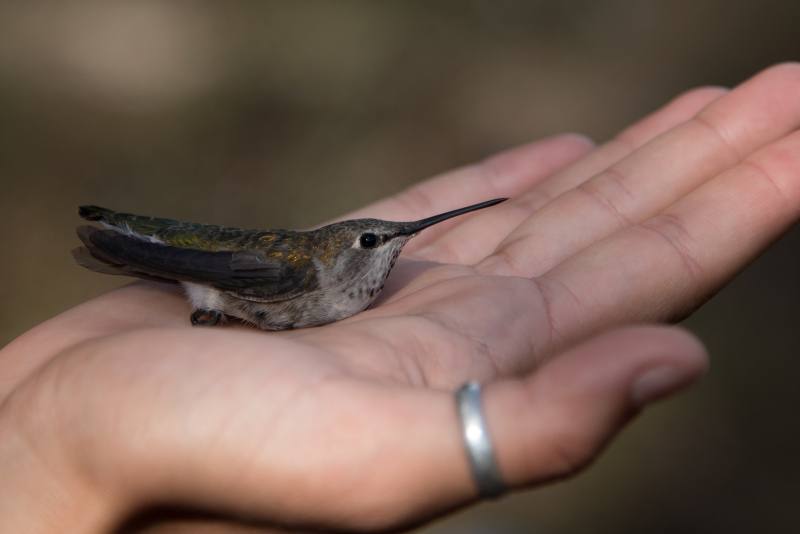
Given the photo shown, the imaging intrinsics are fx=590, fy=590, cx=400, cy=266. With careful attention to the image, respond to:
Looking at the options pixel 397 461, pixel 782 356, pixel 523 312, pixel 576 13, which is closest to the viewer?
pixel 397 461

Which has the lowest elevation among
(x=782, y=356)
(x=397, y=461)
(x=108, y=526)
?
(x=782, y=356)

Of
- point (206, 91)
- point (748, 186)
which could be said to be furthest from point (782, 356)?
point (206, 91)

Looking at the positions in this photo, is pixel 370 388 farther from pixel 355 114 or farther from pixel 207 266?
pixel 355 114

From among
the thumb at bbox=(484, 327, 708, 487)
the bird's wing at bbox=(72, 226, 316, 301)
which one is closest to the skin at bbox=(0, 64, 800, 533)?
the thumb at bbox=(484, 327, 708, 487)

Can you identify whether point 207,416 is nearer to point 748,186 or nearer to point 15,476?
point 15,476

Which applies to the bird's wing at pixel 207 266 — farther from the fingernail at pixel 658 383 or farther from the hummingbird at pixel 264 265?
the fingernail at pixel 658 383

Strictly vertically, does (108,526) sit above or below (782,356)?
above

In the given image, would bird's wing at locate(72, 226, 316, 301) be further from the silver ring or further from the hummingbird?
the silver ring
